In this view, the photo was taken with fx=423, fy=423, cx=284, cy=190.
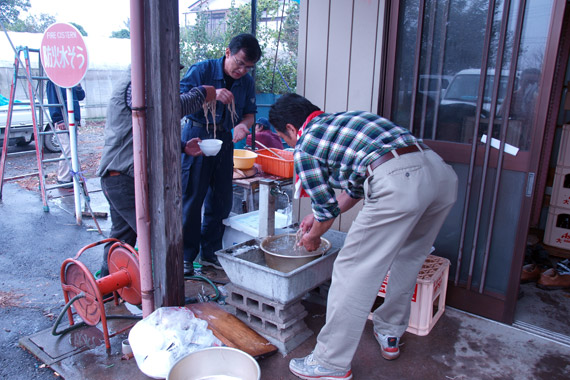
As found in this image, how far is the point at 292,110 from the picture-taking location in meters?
2.57

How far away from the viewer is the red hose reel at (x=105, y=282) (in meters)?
2.72

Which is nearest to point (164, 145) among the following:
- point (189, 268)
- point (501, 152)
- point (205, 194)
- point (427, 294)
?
A: point (205, 194)

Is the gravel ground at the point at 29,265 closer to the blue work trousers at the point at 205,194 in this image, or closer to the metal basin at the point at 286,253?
the blue work trousers at the point at 205,194

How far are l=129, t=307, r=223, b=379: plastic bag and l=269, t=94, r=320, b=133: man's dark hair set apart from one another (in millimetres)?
1373

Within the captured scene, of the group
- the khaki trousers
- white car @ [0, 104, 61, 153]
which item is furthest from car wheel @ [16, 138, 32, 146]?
the khaki trousers

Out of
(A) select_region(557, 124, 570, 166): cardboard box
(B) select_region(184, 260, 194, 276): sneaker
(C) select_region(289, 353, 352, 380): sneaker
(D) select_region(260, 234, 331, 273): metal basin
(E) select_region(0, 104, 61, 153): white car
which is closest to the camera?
(C) select_region(289, 353, 352, 380): sneaker

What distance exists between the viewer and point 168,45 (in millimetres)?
2461

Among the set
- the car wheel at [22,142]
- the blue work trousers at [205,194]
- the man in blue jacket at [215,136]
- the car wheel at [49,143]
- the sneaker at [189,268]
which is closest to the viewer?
the man in blue jacket at [215,136]

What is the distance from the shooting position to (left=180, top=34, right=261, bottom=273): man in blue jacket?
3.68 m

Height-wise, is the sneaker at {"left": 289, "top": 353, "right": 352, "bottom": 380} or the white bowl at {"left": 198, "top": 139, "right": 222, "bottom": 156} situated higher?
the white bowl at {"left": 198, "top": 139, "right": 222, "bottom": 156}

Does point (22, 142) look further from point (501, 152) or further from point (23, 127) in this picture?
point (501, 152)

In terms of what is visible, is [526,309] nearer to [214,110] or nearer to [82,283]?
[214,110]

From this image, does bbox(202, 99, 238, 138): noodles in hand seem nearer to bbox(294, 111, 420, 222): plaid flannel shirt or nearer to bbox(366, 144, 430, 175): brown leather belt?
bbox(294, 111, 420, 222): plaid flannel shirt

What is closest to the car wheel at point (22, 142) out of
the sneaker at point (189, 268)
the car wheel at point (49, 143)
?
the car wheel at point (49, 143)
